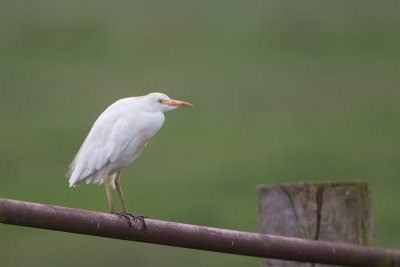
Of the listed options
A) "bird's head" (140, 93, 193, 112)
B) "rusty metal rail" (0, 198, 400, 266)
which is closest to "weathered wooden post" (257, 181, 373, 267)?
"rusty metal rail" (0, 198, 400, 266)

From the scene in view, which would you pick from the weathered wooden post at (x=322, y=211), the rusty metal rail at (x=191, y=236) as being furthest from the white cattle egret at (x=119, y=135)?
the rusty metal rail at (x=191, y=236)

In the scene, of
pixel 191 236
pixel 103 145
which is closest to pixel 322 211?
pixel 191 236

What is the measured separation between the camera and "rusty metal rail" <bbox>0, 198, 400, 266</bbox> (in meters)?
2.13

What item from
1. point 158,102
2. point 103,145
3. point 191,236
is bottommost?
point 191,236

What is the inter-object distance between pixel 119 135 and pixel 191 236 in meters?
0.76

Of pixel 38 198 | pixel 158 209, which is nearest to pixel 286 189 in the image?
pixel 158 209

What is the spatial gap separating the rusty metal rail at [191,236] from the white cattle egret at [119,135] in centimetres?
65

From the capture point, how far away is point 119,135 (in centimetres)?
307

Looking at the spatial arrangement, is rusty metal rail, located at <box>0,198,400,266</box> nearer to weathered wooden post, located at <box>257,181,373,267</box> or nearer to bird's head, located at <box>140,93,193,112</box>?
weathered wooden post, located at <box>257,181,373,267</box>

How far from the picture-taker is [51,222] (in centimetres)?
216

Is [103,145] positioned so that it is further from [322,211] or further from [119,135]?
[322,211]

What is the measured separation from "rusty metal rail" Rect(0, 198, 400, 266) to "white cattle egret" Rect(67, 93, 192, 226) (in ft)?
2.12

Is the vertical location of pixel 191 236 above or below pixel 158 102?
below

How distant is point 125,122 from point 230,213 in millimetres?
5793
